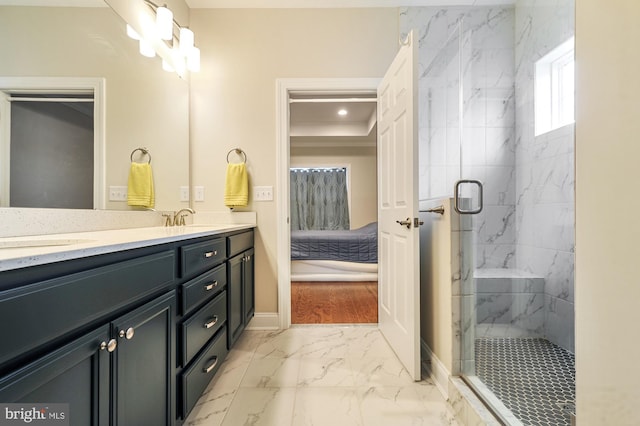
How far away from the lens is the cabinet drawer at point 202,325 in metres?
1.11

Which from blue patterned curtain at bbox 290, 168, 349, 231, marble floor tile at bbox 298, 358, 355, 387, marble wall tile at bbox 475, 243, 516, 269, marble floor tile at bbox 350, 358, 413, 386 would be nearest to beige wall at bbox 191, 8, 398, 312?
marble floor tile at bbox 298, 358, 355, 387

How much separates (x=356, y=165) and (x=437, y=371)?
4.73 meters

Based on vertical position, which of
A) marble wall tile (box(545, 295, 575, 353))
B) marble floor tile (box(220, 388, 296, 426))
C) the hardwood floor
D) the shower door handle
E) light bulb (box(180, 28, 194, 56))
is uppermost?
light bulb (box(180, 28, 194, 56))

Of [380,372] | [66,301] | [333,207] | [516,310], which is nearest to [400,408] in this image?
[380,372]

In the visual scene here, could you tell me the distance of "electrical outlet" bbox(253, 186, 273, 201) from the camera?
88.5 inches

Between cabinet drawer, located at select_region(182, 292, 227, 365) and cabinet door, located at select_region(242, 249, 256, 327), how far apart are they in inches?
14.5

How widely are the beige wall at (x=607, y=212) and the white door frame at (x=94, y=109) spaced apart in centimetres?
187

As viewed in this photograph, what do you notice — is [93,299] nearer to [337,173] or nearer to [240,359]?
[240,359]

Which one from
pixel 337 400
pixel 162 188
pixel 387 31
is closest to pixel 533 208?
pixel 337 400

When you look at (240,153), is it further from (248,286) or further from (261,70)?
(248,286)

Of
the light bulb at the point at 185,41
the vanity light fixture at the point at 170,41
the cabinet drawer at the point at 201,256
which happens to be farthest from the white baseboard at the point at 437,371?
the light bulb at the point at 185,41

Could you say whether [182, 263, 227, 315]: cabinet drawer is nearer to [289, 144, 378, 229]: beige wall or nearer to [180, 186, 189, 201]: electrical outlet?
[180, 186, 189, 201]: electrical outlet

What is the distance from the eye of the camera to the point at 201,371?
1.25 metres
